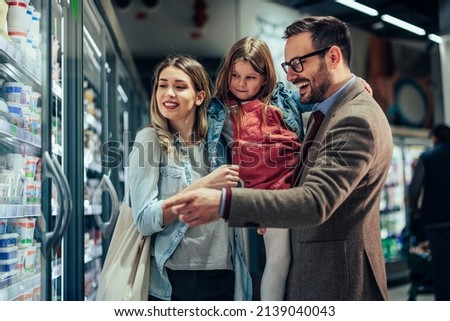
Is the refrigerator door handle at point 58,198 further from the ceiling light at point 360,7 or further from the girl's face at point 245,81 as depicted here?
the ceiling light at point 360,7

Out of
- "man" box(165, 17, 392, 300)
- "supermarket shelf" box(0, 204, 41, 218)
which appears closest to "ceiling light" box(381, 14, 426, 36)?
"man" box(165, 17, 392, 300)

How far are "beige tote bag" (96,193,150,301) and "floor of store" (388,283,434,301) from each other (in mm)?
1118

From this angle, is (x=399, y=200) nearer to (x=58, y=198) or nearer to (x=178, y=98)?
(x=178, y=98)

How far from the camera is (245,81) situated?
209 cm

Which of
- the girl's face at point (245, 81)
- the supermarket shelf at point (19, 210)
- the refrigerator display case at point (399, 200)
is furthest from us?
the refrigerator display case at point (399, 200)

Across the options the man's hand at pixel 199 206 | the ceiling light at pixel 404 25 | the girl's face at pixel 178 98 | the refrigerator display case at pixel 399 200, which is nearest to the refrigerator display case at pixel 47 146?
the girl's face at pixel 178 98

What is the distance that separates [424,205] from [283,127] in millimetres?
1032

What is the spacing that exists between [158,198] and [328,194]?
0.66 metres

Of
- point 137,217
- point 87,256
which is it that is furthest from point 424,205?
point 87,256

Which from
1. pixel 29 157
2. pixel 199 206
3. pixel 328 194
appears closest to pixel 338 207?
pixel 328 194

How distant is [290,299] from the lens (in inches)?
81.2

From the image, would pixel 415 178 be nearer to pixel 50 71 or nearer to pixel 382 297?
pixel 382 297

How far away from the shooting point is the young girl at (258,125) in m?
2.06

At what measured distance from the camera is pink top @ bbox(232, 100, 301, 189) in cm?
206
